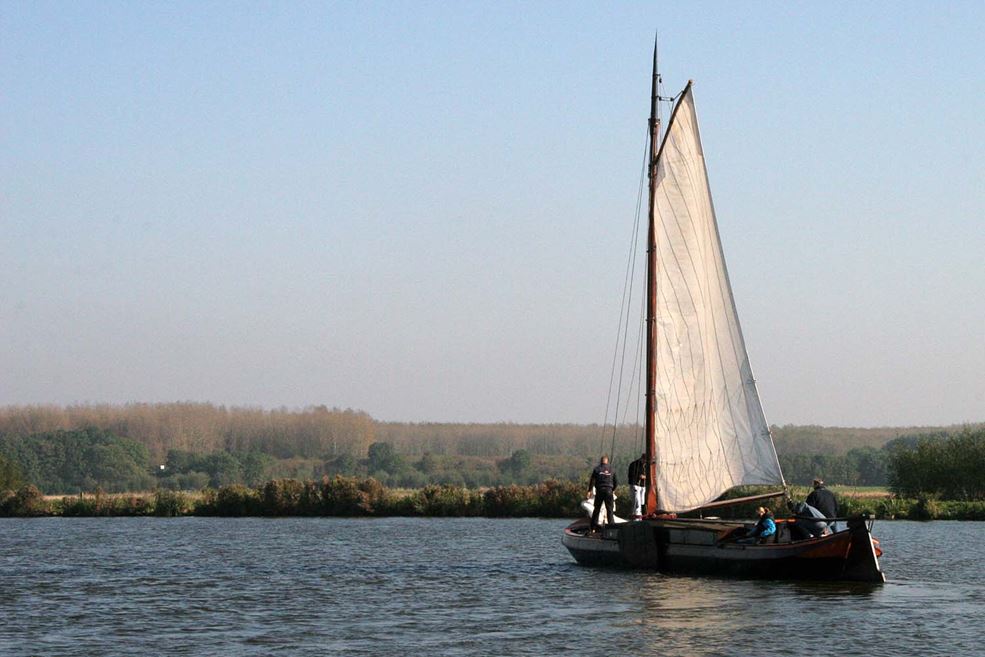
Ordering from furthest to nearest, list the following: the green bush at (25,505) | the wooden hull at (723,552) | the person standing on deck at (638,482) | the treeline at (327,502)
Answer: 1. the green bush at (25,505)
2. the treeline at (327,502)
3. the person standing on deck at (638,482)
4. the wooden hull at (723,552)

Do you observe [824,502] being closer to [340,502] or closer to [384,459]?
[340,502]

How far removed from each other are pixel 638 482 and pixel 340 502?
145 ft

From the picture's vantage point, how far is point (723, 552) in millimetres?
36406

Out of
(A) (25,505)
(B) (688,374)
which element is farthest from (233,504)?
(B) (688,374)

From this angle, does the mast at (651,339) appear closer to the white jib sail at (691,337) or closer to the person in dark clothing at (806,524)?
the white jib sail at (691,337)

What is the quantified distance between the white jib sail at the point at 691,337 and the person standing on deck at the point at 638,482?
1313 millimetres

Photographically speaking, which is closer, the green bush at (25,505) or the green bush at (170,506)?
the green bush at (170,506)

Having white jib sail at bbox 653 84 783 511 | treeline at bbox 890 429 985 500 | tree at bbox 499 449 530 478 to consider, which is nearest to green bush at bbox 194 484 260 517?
treeline at bbox 890 429 985 500

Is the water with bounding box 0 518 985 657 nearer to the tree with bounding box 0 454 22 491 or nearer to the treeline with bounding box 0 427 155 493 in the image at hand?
the tree with bounding box 0 454 22 491

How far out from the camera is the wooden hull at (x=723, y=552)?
114ft

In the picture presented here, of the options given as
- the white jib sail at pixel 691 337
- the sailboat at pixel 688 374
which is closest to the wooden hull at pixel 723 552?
the sailboat at pixel 688 374

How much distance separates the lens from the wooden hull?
3481 centimetres

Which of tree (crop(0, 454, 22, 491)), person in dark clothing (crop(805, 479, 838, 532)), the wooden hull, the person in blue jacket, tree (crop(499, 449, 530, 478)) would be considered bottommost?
the wooden hull

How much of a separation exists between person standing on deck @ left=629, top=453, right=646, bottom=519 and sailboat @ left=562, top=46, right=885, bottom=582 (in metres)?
0.85
